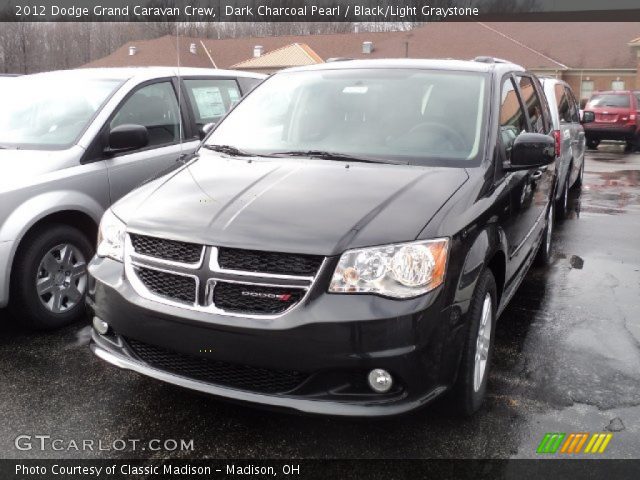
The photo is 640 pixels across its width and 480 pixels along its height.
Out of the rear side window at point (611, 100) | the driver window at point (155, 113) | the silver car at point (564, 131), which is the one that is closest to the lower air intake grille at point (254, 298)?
the driver window at point (155, 113)

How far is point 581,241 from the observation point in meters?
6.98

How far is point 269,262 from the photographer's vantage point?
8.52ft

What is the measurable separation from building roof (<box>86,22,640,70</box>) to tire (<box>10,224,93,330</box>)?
39.7m

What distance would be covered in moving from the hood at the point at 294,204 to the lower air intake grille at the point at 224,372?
0.53 m

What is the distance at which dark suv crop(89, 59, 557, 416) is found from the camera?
99.6 inches

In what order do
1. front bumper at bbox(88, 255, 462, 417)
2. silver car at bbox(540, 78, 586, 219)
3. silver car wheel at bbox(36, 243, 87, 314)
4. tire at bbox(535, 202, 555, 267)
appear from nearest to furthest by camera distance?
front bumper at bbox(88, 255, 462, 417) < silver car wheel at bbox(36, 243, 87, 314) < tire at bbox(535, 202, 555, 267) < silver car at bbox(540, 78, 586, 219)

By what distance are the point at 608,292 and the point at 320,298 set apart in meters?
3.56

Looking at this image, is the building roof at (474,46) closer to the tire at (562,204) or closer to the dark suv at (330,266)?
the tire at (562,204)

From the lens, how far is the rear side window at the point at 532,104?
465cm

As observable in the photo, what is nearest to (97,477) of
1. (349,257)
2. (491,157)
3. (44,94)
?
(349,257)

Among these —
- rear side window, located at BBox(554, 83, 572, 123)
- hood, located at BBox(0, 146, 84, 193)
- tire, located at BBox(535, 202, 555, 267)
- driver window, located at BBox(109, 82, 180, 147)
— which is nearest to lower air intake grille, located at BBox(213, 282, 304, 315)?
hood, located at BBox(0, 146, 84, 193)

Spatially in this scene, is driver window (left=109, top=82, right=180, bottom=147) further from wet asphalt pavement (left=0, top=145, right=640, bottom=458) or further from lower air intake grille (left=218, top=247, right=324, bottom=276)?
lower air intake grille (left=218, top=247, right=324, bottom=276)

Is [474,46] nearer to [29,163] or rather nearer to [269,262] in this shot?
[29,163]

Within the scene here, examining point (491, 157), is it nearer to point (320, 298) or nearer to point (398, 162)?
point (398, 162)
